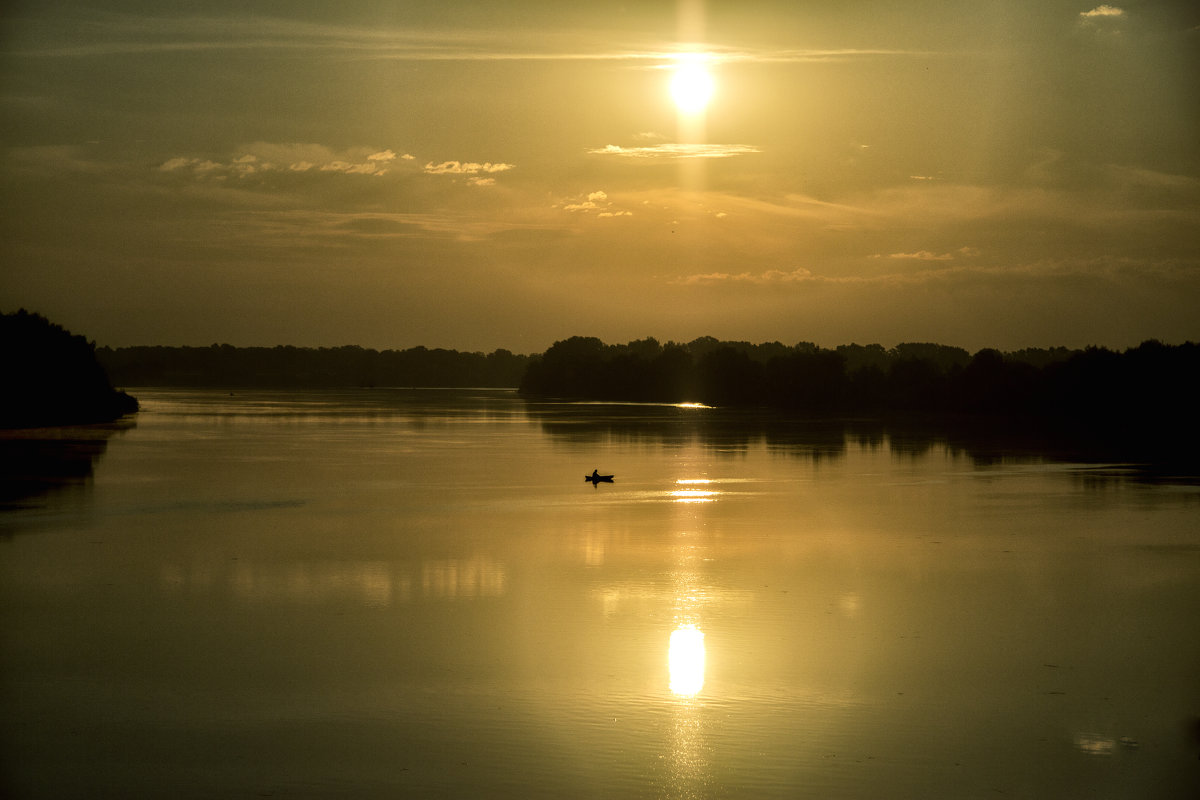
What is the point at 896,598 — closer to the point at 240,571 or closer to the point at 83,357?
the point at 240,571

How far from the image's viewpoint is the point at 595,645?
12.4m

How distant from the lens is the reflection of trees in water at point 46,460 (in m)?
27.5

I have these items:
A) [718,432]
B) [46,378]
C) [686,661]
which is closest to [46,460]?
[46,378]

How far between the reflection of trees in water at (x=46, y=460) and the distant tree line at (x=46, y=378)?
3.92m

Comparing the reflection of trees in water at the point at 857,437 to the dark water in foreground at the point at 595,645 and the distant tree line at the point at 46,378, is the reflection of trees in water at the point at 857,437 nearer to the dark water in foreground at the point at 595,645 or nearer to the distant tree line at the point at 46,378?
the dark water in foreground at the point at 595,645

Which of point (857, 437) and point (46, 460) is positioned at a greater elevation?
point (46, 460)

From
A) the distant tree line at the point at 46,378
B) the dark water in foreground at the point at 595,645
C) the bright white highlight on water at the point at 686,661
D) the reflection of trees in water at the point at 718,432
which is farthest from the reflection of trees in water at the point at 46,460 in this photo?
the reflection of trees in water at the point at 718,432

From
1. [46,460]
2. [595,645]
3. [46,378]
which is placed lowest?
[595,645]

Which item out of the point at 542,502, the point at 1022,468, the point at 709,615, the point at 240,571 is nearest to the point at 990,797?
the point at 709,615

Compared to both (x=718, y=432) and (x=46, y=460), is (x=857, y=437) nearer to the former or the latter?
(x=718, y=432)

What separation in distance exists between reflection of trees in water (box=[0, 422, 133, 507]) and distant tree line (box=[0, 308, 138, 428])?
12.9ft

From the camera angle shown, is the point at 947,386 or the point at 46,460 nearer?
the point at 46,460

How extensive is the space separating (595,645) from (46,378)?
187 ft

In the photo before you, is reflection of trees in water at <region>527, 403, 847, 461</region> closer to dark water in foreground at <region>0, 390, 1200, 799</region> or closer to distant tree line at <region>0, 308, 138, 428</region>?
dark water in foreground at <region>0, 390, 1200, 799</region>
